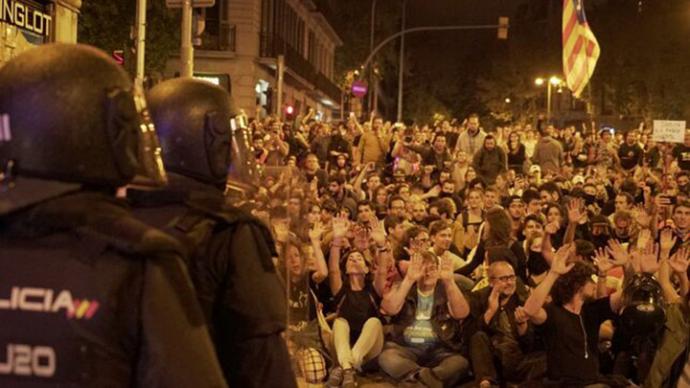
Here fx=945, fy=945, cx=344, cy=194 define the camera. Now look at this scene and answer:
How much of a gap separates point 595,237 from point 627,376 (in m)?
2.67

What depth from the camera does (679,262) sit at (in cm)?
735

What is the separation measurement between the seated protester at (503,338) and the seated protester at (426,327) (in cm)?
18

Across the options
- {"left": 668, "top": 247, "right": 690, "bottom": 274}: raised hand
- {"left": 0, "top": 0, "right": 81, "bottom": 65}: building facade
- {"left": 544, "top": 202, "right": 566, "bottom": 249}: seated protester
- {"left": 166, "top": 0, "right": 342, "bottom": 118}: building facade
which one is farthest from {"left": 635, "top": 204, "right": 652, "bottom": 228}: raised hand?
{"left": 166, "top": 0, "right": 342, "bottom": 118}: building facade

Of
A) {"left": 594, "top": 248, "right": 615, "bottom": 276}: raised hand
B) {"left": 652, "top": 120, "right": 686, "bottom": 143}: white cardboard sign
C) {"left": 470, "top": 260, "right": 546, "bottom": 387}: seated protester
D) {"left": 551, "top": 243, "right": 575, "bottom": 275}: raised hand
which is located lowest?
{"left": 470, "top": 260, "right": 546, "bottom": 387}: seated protester

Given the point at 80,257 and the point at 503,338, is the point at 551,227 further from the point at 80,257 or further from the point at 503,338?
the point at 80,257

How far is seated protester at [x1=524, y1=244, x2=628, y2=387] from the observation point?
6914 millimetres

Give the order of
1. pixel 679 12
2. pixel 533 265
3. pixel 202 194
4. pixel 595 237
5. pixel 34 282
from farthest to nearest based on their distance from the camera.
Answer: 1. pixel 679 12
2. pixel 595 237
3. pixel 533 265
4. pixel 202 194
5. pixel 34 282

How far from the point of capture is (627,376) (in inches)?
300

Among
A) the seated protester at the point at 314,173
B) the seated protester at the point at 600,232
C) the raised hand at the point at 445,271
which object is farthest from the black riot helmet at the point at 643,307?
the seated protester at the point at 314,173

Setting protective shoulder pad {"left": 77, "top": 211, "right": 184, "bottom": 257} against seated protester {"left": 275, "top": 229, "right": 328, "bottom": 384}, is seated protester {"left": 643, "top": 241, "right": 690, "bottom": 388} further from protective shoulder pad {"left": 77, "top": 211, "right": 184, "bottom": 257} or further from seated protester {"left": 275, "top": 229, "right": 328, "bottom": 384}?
protective shoulder pad {"left": 77, "top": 211, "right": 184, "bottom": 257}

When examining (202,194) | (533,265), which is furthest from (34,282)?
(533,265)

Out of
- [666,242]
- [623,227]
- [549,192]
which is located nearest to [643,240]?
[666,242]

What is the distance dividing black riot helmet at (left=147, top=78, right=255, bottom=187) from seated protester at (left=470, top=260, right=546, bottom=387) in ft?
16.2

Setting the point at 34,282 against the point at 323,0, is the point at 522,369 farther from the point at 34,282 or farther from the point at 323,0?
the point at 323,0
